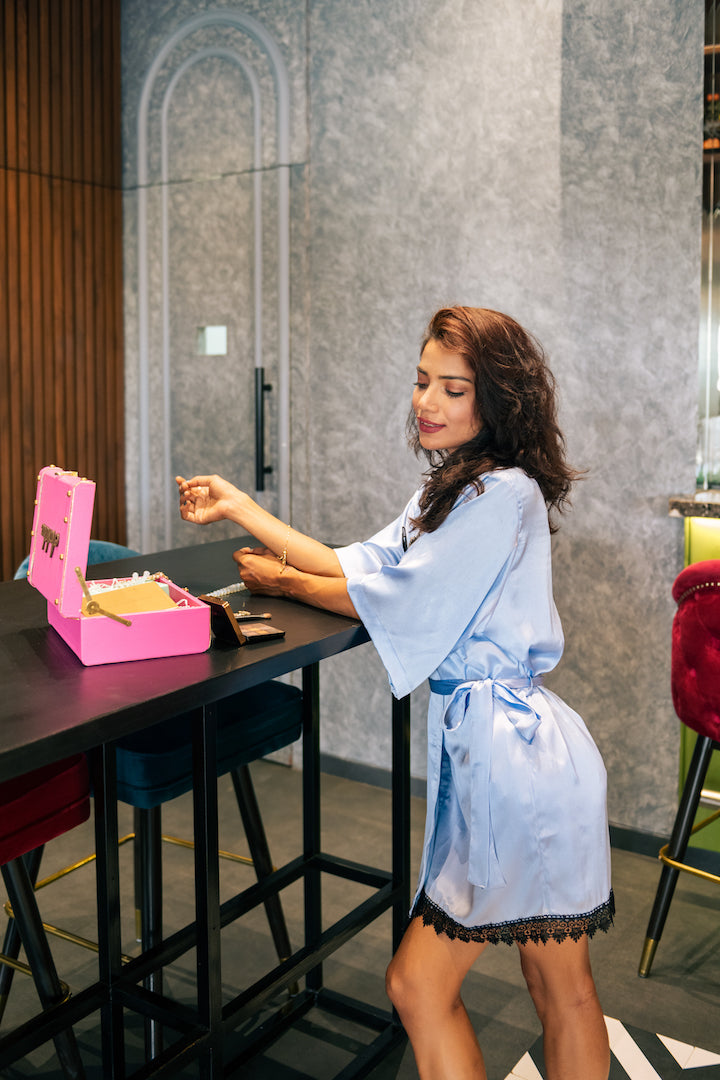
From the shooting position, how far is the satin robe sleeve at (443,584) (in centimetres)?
173

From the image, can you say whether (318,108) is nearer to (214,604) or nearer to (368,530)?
(368,530)

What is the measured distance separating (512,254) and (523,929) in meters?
2.31

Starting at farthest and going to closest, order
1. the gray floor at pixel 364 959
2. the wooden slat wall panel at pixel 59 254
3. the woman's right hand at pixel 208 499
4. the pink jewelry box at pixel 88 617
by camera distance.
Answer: the wooden slat wall panel at pixel 59 254 < the gray floor at pixel 364 959 < the woman's right hand at pixel 208 499 < the pink jewelry box at pixel 88 617

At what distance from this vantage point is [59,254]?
158 inches

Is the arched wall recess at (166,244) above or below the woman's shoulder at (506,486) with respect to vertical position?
above

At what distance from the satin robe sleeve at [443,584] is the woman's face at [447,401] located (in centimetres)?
13

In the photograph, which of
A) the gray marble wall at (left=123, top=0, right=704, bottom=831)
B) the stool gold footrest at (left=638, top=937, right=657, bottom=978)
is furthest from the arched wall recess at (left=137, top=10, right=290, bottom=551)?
the stool gold footrest at (left=638, top=937, right=657, bottom=978)

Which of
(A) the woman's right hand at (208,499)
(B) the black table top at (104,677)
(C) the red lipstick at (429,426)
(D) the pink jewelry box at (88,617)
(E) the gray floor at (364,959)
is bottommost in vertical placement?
(E) the gray floor at (364,959)

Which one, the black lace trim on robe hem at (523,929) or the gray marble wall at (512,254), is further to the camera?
the gray marble wall at (512,254)

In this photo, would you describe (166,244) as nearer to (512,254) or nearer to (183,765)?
(512,254)

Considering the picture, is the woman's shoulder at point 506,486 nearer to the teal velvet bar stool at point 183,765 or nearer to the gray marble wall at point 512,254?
the teal velvet bar stool at point 183,765

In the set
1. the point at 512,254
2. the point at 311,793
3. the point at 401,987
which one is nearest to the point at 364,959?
the point at 311,793

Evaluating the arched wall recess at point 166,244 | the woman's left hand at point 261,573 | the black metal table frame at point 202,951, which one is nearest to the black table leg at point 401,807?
the black metal table frame at point 202,951

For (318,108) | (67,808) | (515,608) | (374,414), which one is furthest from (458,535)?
(318,108)
